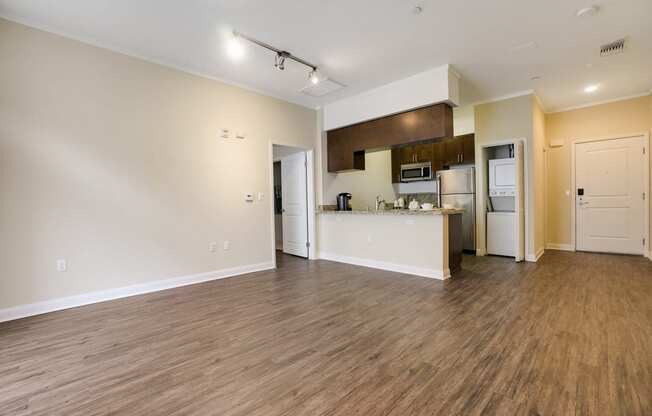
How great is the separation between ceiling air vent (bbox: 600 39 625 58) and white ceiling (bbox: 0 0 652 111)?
0.08m

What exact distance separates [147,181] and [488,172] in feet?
18.5

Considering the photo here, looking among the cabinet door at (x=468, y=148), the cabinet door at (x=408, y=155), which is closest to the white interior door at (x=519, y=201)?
the cabinet door at (x=468, y=148)

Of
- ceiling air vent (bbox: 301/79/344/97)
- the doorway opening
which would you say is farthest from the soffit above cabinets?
the doorway opening

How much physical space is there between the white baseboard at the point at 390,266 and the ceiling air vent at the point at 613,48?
3.27 metres

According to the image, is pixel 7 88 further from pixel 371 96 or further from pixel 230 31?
pixel 371 96

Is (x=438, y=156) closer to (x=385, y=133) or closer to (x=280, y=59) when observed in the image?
(x=385, y=133)

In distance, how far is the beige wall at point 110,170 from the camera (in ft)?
9.61

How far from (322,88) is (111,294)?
398 cm

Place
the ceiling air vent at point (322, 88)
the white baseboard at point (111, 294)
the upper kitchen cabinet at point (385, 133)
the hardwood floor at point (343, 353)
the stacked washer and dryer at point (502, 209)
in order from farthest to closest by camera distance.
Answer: the stacked washer and dryer at point (502, 209), the ceiling air vent at point (322, 88), the upper kitchen cabinet at point (385, 133), the white baseboard at point (111, 294), the hardwood floor at point (343, 353)

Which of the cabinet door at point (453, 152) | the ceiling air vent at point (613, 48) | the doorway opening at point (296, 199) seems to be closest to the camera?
the ceiling air vent at point (613, 48)

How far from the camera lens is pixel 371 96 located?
490cm

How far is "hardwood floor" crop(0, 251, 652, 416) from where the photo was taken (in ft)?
5.34

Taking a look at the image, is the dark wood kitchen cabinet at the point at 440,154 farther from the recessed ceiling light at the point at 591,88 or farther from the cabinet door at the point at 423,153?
the recessed ceiling light at the point at 591,88

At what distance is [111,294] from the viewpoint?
342 centimetres
